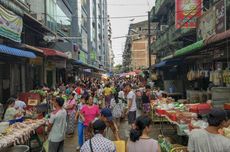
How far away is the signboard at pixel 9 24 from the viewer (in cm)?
1475

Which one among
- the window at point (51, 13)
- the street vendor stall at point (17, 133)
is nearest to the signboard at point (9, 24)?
the street vendor stall at point (17, 133)

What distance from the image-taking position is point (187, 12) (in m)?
22.8

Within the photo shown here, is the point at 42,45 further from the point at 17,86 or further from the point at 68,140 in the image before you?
the point at 68,140

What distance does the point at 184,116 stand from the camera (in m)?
10.3

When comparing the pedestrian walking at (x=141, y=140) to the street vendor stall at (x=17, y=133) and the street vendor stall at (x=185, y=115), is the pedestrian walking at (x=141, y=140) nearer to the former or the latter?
the street vendor stall at (x=17, y=133)

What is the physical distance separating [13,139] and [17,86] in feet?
42.5

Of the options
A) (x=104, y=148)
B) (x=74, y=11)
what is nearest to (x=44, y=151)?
(x=104, y=148)

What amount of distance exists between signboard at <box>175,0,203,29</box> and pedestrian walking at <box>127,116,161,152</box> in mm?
17283

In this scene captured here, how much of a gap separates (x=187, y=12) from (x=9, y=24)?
11400 millimetres

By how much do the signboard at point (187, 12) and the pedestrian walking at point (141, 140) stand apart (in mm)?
17283

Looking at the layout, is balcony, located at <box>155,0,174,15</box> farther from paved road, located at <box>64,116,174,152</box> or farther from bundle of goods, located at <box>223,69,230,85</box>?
bundle of goods, located at <box>223,69,230,85</box>

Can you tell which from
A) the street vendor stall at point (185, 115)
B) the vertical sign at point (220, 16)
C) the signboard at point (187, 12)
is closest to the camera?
the street vendor stall at point (185, 115)

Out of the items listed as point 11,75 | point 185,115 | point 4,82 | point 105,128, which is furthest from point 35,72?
point 105,128

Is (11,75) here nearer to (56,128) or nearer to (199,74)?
(199,74)
